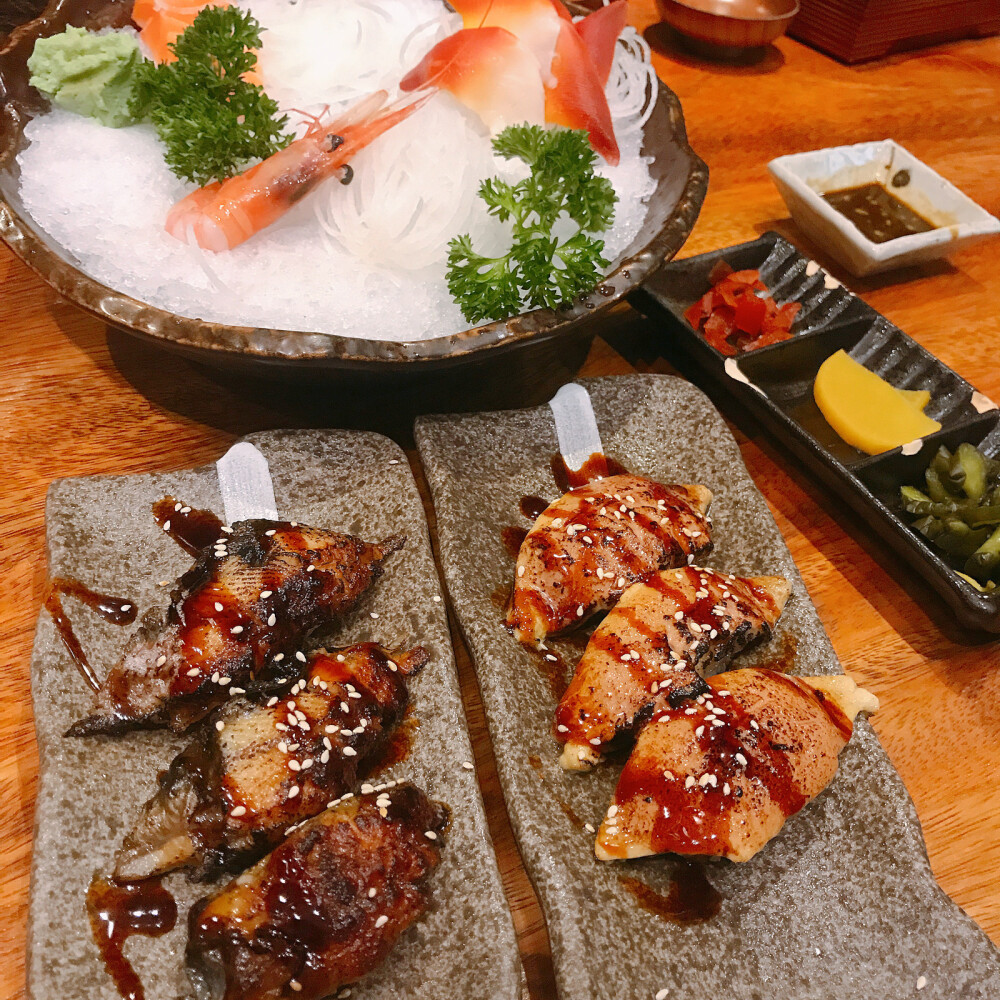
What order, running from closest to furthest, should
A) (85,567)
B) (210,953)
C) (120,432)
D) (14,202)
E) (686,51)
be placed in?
(210,953)
(85,567)
(14,202)
(120,432)
(686,51)

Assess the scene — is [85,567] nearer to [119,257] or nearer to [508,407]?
[119,257]

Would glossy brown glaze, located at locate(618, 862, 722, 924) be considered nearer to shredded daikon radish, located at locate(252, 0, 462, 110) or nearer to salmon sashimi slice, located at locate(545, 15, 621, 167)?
salmon sashimi slice, located at locate(545, 15, 621, 167)

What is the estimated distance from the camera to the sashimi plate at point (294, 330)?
205 centimetres

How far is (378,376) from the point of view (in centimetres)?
230

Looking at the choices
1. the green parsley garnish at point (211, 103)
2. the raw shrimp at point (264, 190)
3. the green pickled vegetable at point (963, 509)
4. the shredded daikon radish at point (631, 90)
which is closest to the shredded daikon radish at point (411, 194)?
the raw shrimp at point (264, 190)

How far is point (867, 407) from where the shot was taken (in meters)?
2.91

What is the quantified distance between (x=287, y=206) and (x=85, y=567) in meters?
1.38

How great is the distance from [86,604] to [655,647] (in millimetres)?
1509

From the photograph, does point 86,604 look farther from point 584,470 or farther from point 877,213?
point 877,213

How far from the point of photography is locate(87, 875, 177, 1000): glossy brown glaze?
148 cm

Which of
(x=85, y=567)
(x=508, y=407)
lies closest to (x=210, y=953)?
(x=85, y=567)

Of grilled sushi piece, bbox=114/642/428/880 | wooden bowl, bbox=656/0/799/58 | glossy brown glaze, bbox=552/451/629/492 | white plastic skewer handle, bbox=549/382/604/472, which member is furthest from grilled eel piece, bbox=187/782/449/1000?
wooden bowl, bbox=656/0/799/58

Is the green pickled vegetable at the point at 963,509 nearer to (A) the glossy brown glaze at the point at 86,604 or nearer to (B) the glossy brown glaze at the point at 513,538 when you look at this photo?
(B) the glossy brown glaze at the point at 513,538

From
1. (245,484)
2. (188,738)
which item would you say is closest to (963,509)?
(245,484)
